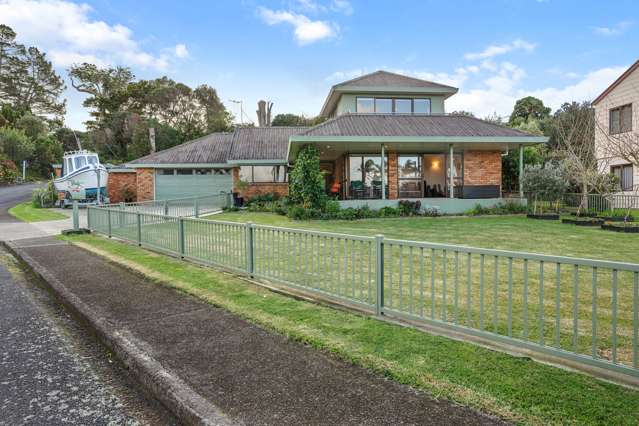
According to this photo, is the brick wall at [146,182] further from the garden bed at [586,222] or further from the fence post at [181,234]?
the garden bed at [586,222]

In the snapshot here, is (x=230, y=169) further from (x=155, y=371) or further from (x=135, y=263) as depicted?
(x=155, y=371)

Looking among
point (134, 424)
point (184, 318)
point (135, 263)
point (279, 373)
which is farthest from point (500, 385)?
point (135, 263)

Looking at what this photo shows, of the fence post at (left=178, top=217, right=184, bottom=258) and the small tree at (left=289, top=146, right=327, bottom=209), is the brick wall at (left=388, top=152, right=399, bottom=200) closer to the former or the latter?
the small tree at (left=289, top=146, right=327, bottom=209)

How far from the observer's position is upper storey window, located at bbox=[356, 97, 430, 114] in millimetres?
21844

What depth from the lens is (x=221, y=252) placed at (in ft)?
22.7

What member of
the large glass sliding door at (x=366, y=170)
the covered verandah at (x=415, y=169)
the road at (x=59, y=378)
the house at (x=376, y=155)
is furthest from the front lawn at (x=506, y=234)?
the road at (x=59, y=378)

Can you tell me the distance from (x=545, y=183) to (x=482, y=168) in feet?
11.7

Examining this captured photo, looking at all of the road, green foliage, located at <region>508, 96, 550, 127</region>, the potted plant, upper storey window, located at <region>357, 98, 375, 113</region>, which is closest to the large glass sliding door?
upper storey window, located at <region>357, 98, 375, 113</region>

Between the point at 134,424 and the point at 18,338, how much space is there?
2612mm

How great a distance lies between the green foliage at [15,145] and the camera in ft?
128

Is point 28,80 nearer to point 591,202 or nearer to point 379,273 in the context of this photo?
point 591,202

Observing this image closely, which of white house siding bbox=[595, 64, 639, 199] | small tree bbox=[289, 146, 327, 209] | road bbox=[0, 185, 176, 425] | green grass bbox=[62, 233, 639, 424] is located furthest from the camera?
white house siding bbox=[595, 64, 639, 199]

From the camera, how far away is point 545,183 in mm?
16750

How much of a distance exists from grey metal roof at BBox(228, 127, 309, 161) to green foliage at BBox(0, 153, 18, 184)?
2529cm
